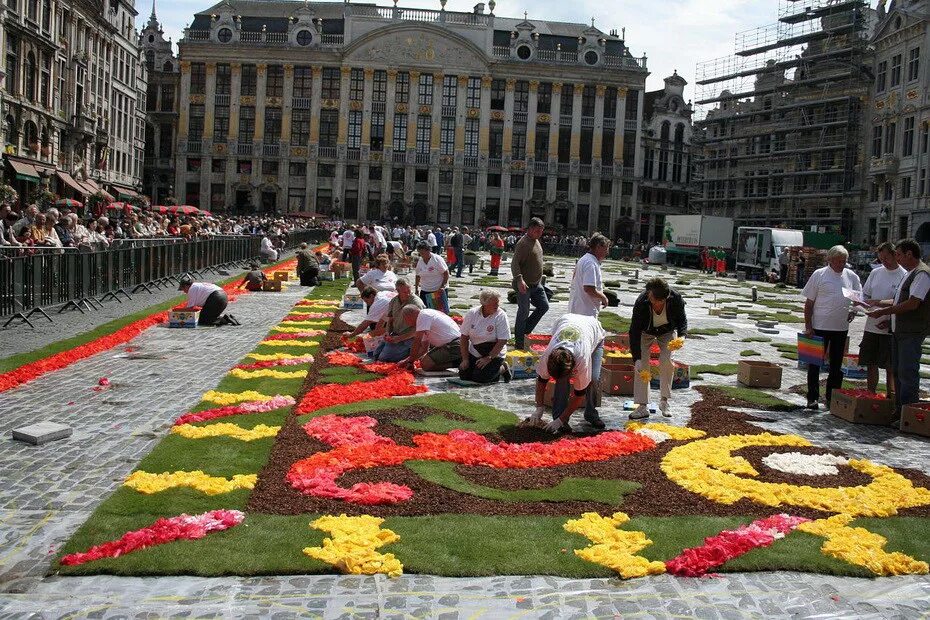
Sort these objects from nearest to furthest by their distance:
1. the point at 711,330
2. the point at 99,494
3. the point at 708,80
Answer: the point at 99,494, the point at 711,330, the point at 708,80

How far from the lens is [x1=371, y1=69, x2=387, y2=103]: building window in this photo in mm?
87938

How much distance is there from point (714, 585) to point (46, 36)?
192 feet

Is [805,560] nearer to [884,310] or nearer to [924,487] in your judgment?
[924,487]

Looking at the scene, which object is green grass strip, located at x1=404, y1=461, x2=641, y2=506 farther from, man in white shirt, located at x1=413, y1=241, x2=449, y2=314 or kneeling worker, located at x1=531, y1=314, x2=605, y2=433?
man in white shirt, located at x1=413, y1=241, x2=449, y2=314

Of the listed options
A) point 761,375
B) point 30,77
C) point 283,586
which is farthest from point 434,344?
point 30,77

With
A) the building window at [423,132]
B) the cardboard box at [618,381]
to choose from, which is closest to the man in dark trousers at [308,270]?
the cardboard box at [618,381]

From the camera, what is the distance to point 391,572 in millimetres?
5812

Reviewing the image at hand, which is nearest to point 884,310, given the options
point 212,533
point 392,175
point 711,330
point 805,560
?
point 805,560

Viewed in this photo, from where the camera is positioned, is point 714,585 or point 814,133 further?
point 814,133

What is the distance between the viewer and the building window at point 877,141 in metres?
65.9

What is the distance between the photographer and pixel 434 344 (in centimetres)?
1304

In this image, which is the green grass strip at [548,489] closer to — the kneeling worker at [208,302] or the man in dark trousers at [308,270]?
the kneeling worker at [208,302]

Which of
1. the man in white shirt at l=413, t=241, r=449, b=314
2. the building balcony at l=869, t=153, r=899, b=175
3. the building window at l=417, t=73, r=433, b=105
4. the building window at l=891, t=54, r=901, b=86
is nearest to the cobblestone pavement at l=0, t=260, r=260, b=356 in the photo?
the man in white shirt at l=413, t=241, r=449, b=314

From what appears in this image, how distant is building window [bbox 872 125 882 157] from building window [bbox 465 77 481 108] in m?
36.6
